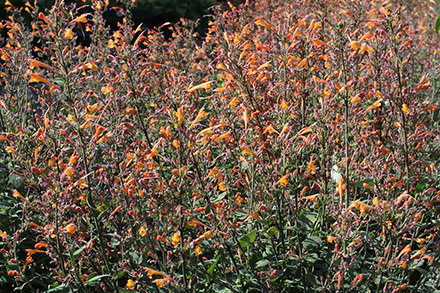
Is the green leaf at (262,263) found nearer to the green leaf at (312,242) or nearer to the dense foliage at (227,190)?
the dense foliage at (227,190)

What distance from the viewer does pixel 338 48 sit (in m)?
2.96

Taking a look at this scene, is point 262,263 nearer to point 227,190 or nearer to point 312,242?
point 312,242

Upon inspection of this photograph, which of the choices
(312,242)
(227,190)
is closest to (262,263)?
(312,242)

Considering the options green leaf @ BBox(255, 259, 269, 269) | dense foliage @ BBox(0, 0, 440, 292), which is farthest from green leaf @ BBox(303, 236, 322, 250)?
green leaf @ BBox(255, 259, 269, 269)

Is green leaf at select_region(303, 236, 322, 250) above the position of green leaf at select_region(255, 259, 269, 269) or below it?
above

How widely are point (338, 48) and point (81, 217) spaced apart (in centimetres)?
190

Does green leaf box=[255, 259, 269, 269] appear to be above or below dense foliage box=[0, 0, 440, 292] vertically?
below

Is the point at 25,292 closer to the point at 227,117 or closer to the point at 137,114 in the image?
the point at 137,114

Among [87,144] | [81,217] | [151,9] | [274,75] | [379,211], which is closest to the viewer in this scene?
[379,211]

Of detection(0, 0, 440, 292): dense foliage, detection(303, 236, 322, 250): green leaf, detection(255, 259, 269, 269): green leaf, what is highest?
detection(0, 0, 440, 292): dense foliage

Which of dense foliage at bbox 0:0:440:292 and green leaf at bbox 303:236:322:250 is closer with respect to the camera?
dense foliage at bbox 0:0:440:292

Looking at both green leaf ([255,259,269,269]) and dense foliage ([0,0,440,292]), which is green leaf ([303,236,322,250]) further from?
green leaf ([255,259,269,269])

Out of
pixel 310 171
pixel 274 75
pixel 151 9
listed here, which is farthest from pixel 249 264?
pixel 151 9

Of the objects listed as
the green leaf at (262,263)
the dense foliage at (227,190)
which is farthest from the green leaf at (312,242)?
the green leaf at (262,263)
